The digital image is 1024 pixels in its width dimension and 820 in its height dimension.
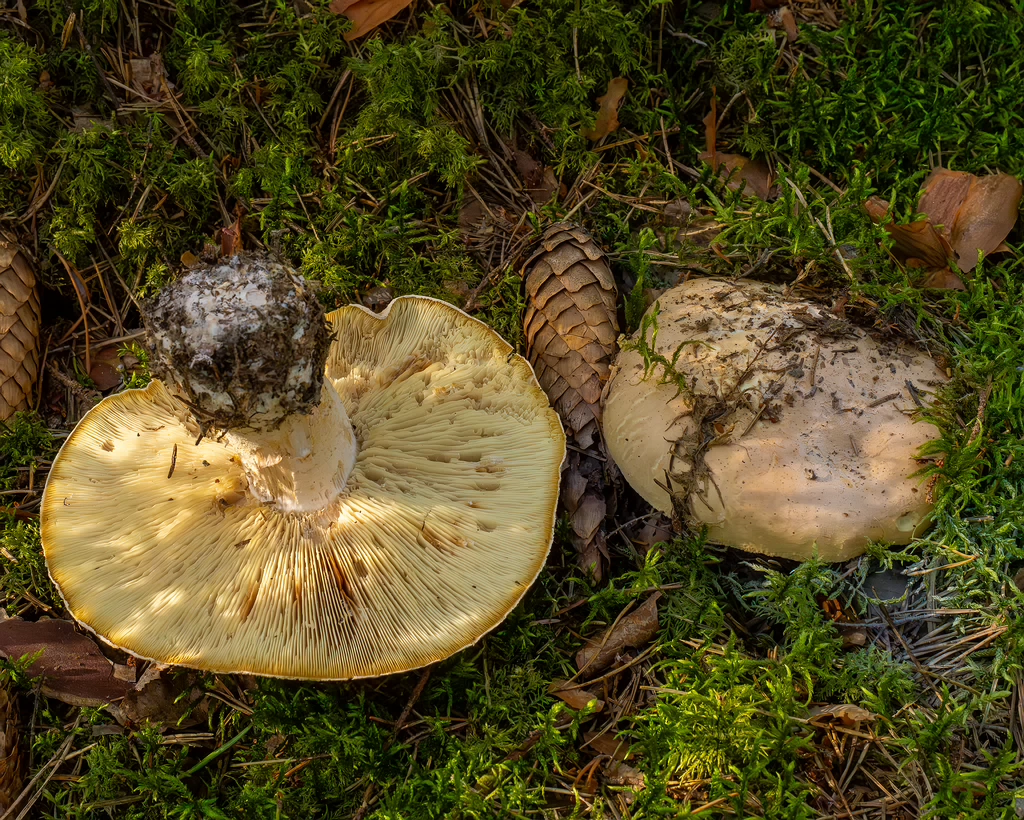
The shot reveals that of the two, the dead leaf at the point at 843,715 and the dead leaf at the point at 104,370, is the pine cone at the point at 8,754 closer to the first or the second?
the dead leaf at the point at 104,370

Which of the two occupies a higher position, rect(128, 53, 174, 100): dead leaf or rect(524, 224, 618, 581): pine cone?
rect(128, 53, 174, 100): dead leaf

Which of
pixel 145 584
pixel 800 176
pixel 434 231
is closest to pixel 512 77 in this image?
pixel 434 231

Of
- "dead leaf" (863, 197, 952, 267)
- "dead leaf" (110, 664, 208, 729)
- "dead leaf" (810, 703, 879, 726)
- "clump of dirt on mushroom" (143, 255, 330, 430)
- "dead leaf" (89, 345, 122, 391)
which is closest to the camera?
"clump of dirt on mushroom" (143, 255, 330, 430)

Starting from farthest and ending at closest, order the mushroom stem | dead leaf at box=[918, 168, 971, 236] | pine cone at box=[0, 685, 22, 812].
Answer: dead leaf at box=[918, 168, 971, 236]
pine cone at box=[0, 685, 22, 812]
the mushroom stem

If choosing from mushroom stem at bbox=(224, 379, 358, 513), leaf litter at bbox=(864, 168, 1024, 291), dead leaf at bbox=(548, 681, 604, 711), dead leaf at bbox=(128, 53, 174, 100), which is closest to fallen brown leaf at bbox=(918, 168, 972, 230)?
leaf litter at bbox=(864, 168, 1024, 291)

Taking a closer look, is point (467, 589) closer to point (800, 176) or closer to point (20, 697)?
point (20, 697)

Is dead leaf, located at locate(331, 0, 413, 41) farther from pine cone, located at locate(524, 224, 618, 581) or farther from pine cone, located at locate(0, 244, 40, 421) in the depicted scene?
pine cone, located at locate(0, 244, 40, 421)
